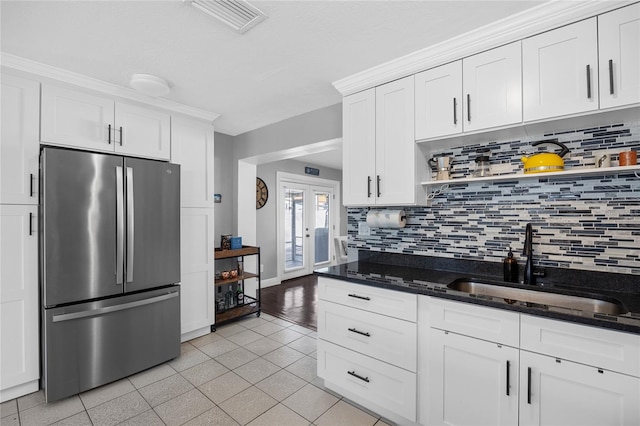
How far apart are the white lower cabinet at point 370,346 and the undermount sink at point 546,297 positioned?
0.41 m

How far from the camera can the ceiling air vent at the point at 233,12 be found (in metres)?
1.59

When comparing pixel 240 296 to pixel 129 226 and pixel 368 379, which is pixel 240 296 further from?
pixel 368 379

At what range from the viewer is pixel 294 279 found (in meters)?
6.01

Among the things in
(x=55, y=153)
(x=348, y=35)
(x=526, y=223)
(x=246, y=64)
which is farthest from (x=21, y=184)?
(x=526, y=223)

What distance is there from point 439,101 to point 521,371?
166 centimetres

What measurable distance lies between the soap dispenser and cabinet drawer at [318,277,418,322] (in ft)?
2.20

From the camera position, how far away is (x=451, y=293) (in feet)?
5.52

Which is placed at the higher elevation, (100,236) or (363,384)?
(100,236)

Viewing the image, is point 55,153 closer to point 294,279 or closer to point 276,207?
point 276,207

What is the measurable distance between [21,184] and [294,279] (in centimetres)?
445

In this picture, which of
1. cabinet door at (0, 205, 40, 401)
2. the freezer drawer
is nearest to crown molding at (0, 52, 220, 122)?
cabinet door at (0, 205, 40, 401)

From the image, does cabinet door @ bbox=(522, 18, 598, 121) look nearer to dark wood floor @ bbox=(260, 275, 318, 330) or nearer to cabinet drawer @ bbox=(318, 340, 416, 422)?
cabinet drawer @ bbox=(318, 340, 416, 422)

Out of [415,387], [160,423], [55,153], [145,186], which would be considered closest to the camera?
[415,387]

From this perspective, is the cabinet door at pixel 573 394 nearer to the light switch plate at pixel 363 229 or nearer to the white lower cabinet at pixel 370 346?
the white lower cabinet at pixel 370 346
